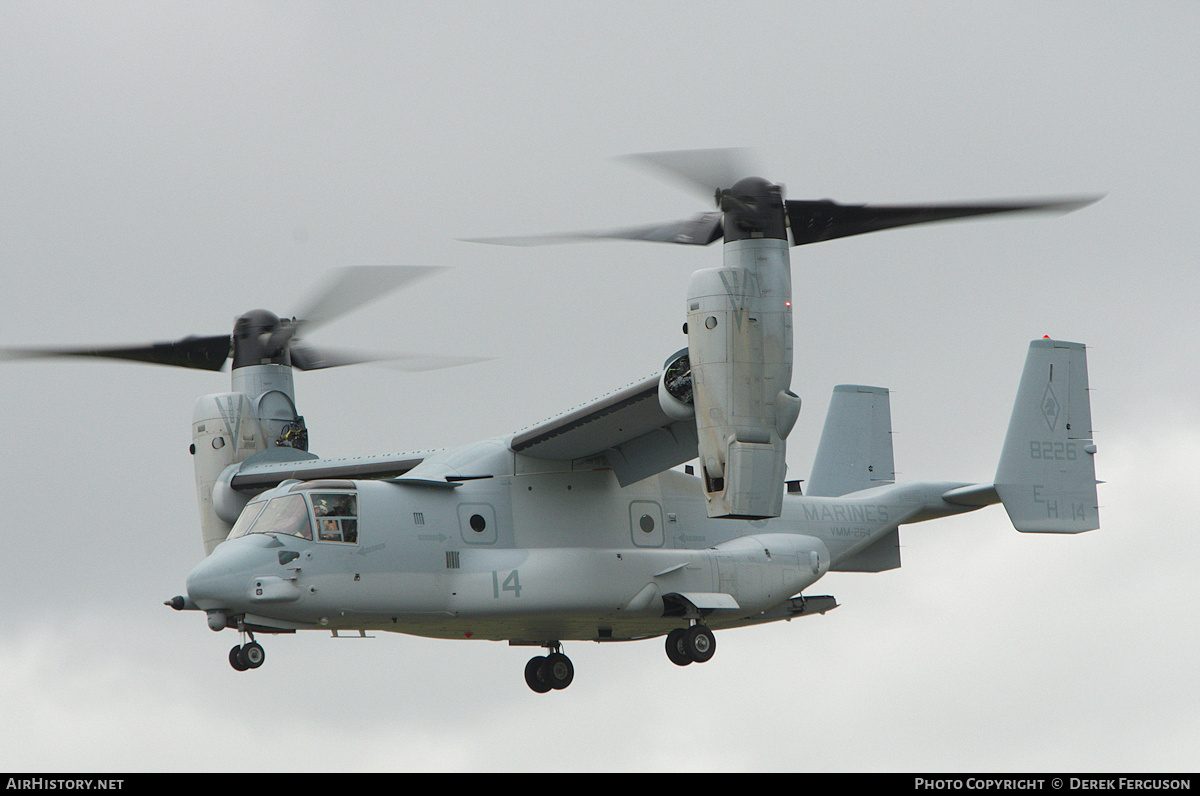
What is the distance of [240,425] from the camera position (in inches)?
881

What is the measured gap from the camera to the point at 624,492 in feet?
65.8

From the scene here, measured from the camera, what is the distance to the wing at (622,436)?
18514 millimetres

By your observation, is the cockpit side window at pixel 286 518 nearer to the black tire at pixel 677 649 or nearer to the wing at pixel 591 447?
the wing at pixel 591 447

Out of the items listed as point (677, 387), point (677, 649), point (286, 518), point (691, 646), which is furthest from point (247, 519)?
point (691, 646)

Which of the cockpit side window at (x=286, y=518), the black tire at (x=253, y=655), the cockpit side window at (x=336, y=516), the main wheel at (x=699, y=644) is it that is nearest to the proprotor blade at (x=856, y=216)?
the main wheel at (x=699, y=644)

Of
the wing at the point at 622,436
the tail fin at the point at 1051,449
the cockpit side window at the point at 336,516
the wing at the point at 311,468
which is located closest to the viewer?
the cockpit side window at the point at 336,516

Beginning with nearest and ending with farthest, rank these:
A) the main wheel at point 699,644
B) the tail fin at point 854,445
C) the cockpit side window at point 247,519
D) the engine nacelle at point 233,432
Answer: the cockpit side window at point 247,519 → the main wheel at point 699,644 → the engine nacelle at point 233,432 → the tail fin at point 854,445

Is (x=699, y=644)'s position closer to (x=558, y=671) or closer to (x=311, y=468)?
(x=558, y=671)

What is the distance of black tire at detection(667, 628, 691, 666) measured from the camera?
762 inches

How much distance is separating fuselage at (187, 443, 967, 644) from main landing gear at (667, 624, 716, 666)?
242 mm

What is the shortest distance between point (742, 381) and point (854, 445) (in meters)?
8.22

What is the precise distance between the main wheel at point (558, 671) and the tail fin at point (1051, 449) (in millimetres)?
6675

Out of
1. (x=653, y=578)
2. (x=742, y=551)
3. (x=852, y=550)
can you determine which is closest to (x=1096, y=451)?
(x=852, y=550)

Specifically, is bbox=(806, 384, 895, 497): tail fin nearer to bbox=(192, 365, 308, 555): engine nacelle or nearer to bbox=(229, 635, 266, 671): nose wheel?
bbox=(192, 365, 308, 555): engine nacelle
